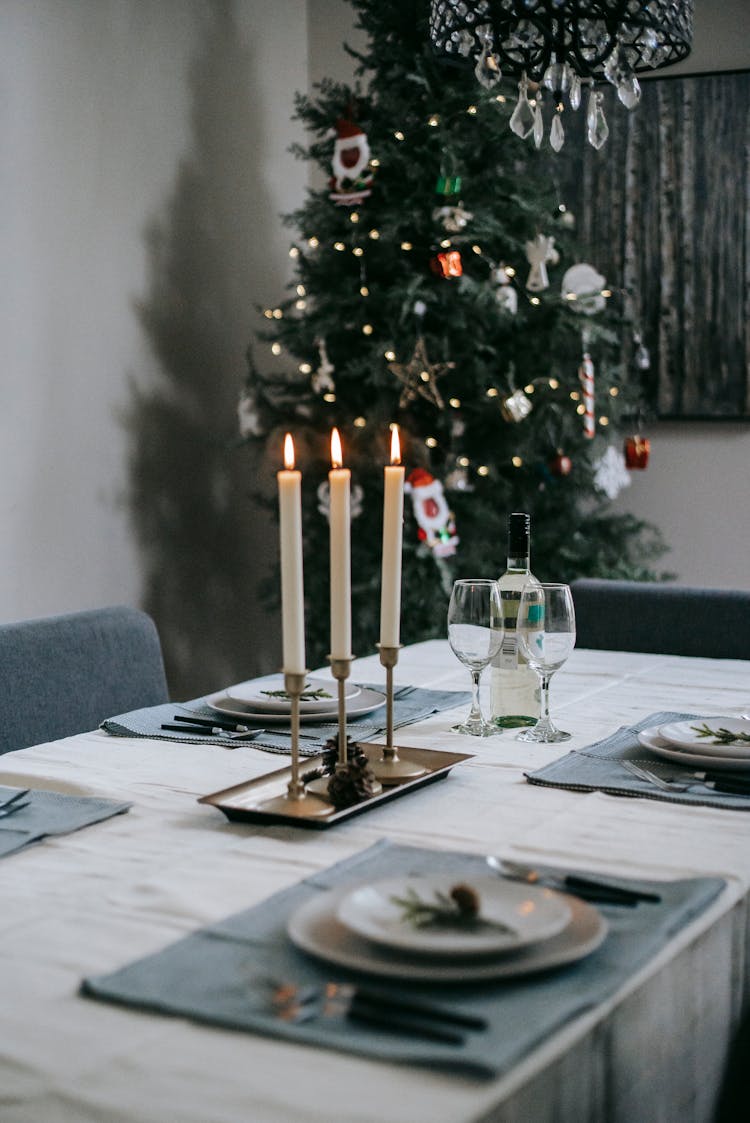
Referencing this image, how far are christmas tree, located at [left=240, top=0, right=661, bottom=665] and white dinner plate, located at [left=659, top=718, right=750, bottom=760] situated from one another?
1798 millimetres

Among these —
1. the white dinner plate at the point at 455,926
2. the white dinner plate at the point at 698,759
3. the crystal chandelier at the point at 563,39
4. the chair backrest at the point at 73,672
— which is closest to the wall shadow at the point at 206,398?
the chair backrest at the point at 73,672

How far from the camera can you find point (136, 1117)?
26.0 inches

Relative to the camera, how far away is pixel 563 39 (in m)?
1.96

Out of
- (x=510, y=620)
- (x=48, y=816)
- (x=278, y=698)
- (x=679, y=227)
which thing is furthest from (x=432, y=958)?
(x=679, y=227)

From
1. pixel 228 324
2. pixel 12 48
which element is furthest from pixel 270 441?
pixel 12 48

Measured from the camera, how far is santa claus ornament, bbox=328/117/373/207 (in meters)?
3.27

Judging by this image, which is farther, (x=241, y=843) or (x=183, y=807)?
(x=183, y=807)

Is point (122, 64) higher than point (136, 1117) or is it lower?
higher

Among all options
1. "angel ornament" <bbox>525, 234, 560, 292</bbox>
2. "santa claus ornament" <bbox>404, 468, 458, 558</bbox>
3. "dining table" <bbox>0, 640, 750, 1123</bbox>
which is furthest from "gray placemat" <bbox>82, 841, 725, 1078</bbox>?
"angel ornament" <bbox>525, 234, 560, 292</bbox>

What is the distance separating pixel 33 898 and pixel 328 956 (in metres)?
0.29

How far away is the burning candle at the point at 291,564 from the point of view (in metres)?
1.10

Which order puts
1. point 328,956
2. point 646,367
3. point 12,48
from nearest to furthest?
point 328,956
point 12,48
point 646,367

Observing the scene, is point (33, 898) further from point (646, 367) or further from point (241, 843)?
point (646, 367)

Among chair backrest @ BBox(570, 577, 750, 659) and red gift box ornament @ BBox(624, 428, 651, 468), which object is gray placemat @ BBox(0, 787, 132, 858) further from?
red gift box ornament @ BBox(624, 428, 651, 468)
